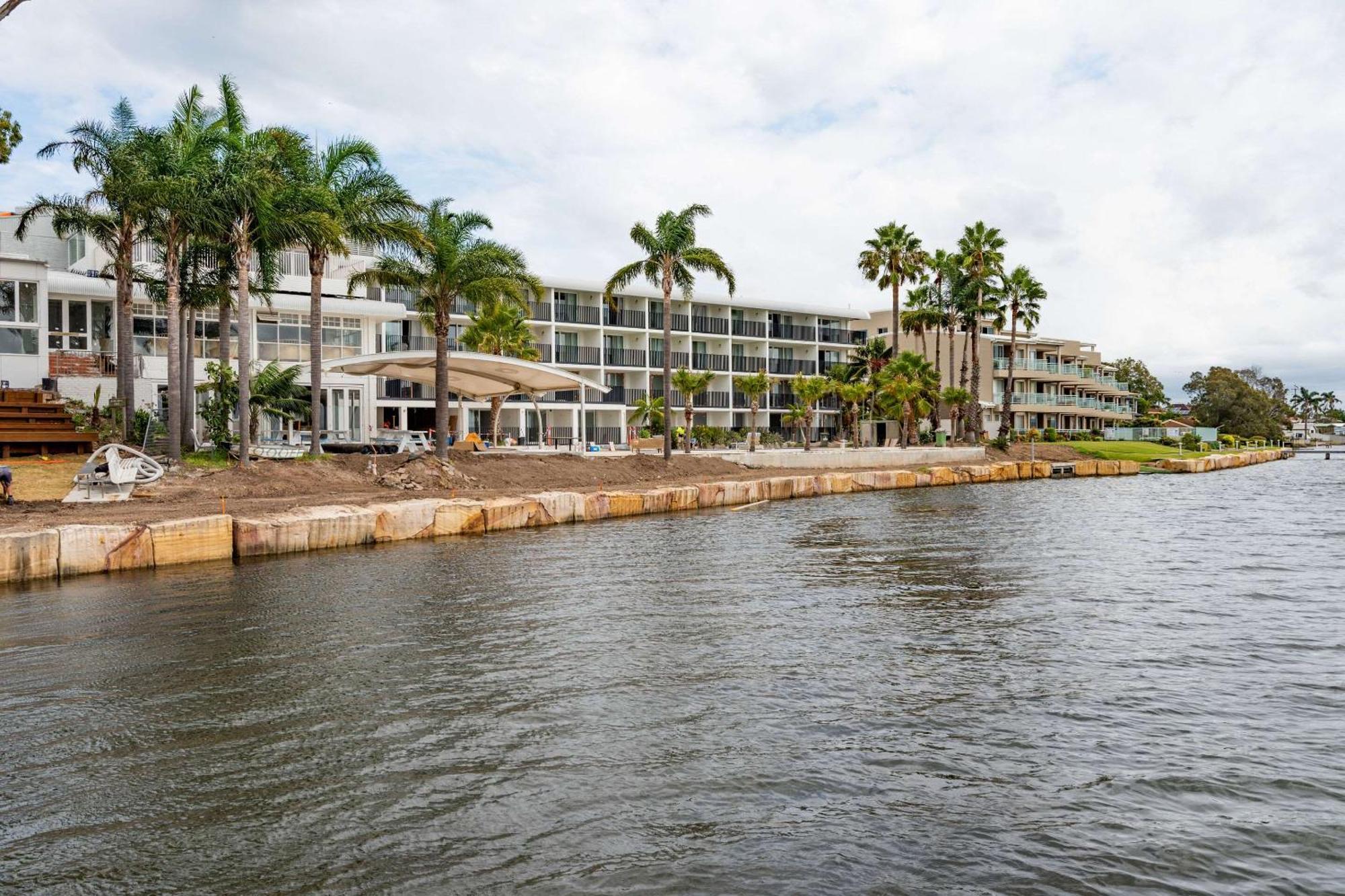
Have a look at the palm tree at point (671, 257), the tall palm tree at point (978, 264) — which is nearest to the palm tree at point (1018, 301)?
the tall palm tree at point (978, 264)

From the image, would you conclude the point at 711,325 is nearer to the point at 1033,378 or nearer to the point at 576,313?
the point at 576,313

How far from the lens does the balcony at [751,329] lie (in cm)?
6888

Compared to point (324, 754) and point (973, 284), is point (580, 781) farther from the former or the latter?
point (973, 284)

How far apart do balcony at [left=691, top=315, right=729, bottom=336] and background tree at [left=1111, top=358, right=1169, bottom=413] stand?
65.3 meters

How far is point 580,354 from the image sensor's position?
61.5 m

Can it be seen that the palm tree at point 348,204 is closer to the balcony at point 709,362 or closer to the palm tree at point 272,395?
the palm tree at point 272,395

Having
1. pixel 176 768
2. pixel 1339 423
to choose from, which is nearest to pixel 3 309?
pixel 176 768

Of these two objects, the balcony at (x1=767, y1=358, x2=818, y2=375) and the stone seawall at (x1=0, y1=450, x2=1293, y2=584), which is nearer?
the stone seawall at (x1=0, y1=450, x2=1293, y2=584)

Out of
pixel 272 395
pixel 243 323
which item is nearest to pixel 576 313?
pixel 272 395

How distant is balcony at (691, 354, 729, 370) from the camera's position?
2598 inches

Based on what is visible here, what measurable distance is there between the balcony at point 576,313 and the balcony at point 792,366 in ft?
47.8

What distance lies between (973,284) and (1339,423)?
16014 centimetres

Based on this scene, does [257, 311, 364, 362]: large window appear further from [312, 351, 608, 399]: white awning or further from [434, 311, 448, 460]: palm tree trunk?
[434, 311, 448, 460]: palm tree trunk

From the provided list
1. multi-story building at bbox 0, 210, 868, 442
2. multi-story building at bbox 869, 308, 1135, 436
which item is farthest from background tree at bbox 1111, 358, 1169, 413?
multi-story building at bbox 0, 210, 868, 442
